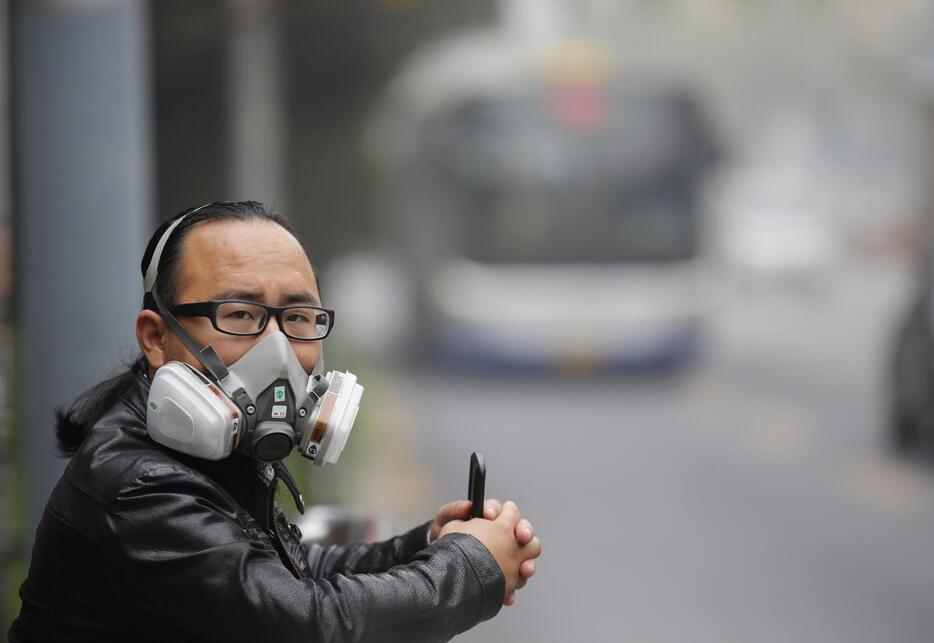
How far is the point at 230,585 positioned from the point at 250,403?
0.91 feet

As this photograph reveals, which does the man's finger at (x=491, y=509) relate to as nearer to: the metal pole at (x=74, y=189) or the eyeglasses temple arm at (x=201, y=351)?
the eyeglasses temple arm at (x=201, y=351)

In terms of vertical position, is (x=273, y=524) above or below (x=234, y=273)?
below

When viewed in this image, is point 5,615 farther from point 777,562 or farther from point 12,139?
point 777,562

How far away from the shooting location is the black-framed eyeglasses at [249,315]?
6.08ft

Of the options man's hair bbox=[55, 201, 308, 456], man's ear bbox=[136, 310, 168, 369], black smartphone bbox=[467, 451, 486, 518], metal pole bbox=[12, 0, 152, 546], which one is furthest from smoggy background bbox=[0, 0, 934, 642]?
black smartphone bbox=[467, 451, 486, 518]

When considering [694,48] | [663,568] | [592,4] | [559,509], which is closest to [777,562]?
[663,568]

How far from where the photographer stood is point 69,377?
4371 millimetres

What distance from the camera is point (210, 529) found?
1.74m

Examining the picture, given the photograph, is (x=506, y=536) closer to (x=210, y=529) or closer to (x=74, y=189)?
(x=210, y=529)

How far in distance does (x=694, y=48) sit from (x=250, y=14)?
2356cm

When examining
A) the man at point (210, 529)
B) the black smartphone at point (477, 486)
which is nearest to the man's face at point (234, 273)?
the man at point (210, 529)

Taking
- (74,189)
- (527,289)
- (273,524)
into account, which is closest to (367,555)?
(273,524)

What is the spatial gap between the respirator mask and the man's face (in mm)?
17

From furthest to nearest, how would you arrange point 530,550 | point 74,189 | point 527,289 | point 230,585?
point 527,289
point 74,189
point 530,550
point 230,585
